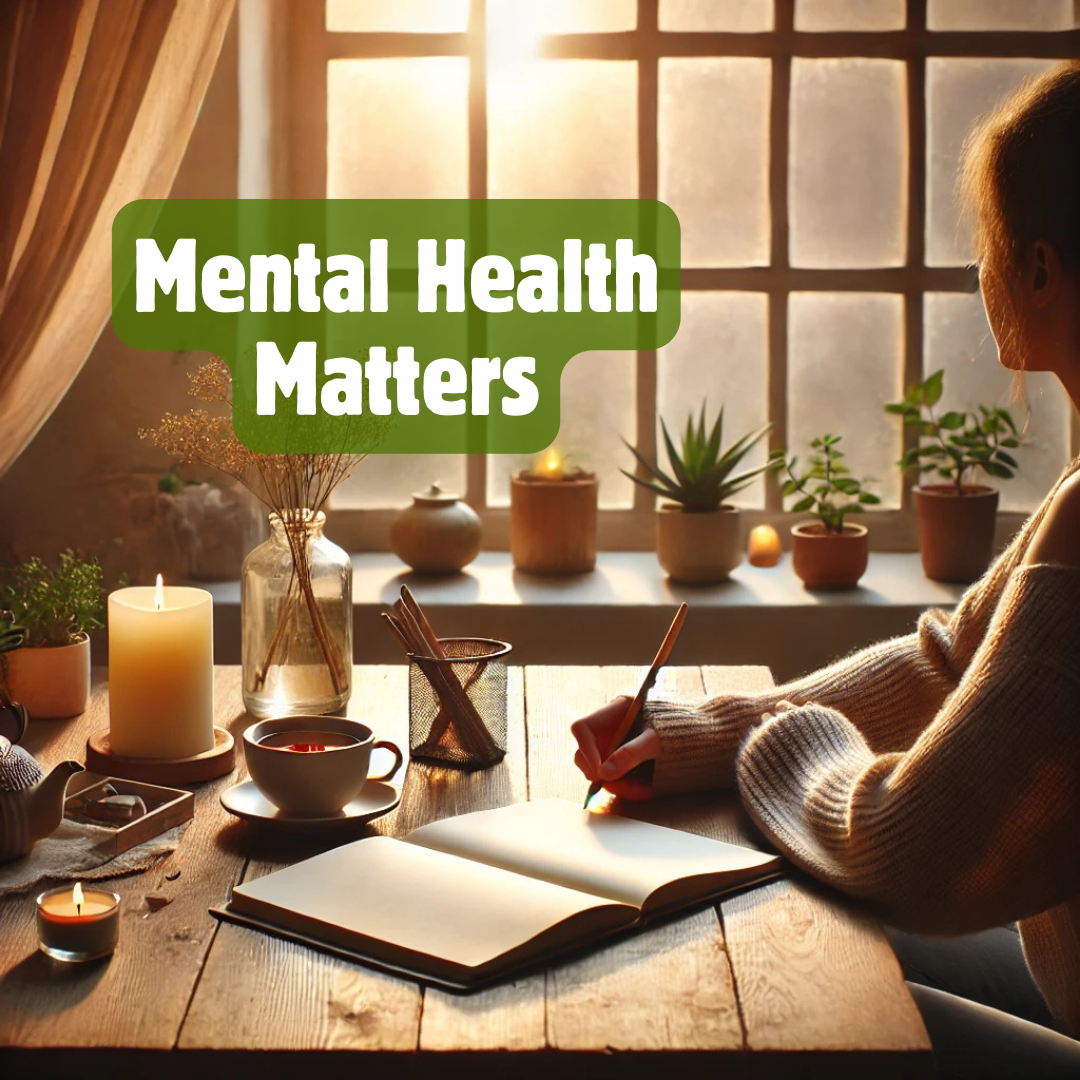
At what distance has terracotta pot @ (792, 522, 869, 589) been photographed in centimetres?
267

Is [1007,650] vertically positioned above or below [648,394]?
below

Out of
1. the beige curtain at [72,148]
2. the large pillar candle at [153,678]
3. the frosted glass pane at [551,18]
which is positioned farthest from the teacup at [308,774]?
the frosted glass pane at [551,18]

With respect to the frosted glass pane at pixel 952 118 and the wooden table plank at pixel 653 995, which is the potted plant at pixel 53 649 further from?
the frosted glass pane at pixel 952 118

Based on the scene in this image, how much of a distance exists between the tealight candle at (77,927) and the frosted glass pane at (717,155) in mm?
2363

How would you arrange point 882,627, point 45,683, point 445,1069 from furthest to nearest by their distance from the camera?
1. point 882,627
2. point 45,683
3. point 445,1069

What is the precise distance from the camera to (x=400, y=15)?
117 inches

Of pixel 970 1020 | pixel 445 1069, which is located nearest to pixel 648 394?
pixel 970 1020

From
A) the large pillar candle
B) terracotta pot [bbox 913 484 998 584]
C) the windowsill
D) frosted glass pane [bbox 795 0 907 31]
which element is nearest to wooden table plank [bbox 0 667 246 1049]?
the large pillar candle

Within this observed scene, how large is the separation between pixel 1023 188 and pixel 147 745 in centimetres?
97

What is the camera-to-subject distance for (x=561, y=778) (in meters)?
1.37

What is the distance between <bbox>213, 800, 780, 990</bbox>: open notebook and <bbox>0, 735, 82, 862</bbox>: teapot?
20 cm

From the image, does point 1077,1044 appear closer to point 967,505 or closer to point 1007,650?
point 1007,650

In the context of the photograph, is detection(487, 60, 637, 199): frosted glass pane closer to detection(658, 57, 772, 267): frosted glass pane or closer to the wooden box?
detection(658, 57, 772, 267): frosted glass pane

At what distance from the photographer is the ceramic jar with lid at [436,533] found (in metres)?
2.74
